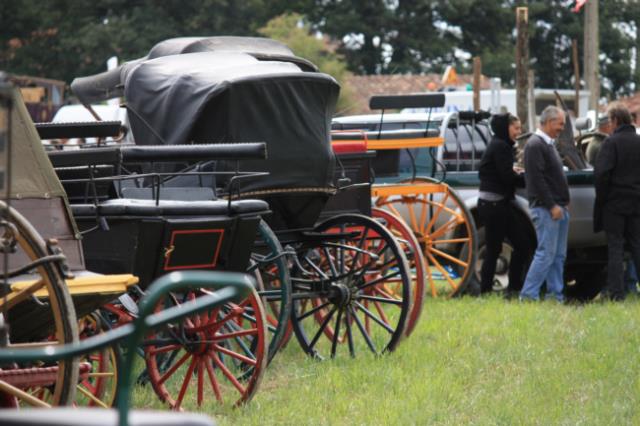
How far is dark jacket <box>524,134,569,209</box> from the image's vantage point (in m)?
12.7

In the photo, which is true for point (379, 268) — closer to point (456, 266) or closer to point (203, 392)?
point (203, 392)

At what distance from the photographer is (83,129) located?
24.4ft

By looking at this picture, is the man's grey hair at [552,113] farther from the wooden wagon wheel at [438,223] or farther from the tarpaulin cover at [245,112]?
the tarpaulin cover at [245,112]

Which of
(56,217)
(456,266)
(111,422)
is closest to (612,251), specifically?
(456,266)

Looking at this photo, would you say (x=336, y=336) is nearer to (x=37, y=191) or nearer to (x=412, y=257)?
(x=412, y=257)

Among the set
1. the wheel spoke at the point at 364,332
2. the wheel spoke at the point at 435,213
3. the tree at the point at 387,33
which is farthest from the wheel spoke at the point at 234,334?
the tree at the point at 387,33

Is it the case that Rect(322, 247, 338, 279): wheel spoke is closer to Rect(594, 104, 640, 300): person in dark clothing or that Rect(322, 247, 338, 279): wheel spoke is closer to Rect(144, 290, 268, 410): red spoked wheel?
Rect(144, 290, 268, 410): red spoked wheel

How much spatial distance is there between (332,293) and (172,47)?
2.48 metres

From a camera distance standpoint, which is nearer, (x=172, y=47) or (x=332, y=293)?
(x=332, y=293)

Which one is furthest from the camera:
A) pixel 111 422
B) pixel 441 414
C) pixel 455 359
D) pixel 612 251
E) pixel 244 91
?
pixel 612 251

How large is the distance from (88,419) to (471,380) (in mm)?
5662

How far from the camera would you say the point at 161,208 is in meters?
6.41

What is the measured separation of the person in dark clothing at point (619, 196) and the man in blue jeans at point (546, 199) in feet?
1.37

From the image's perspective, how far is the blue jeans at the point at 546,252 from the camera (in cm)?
1283
